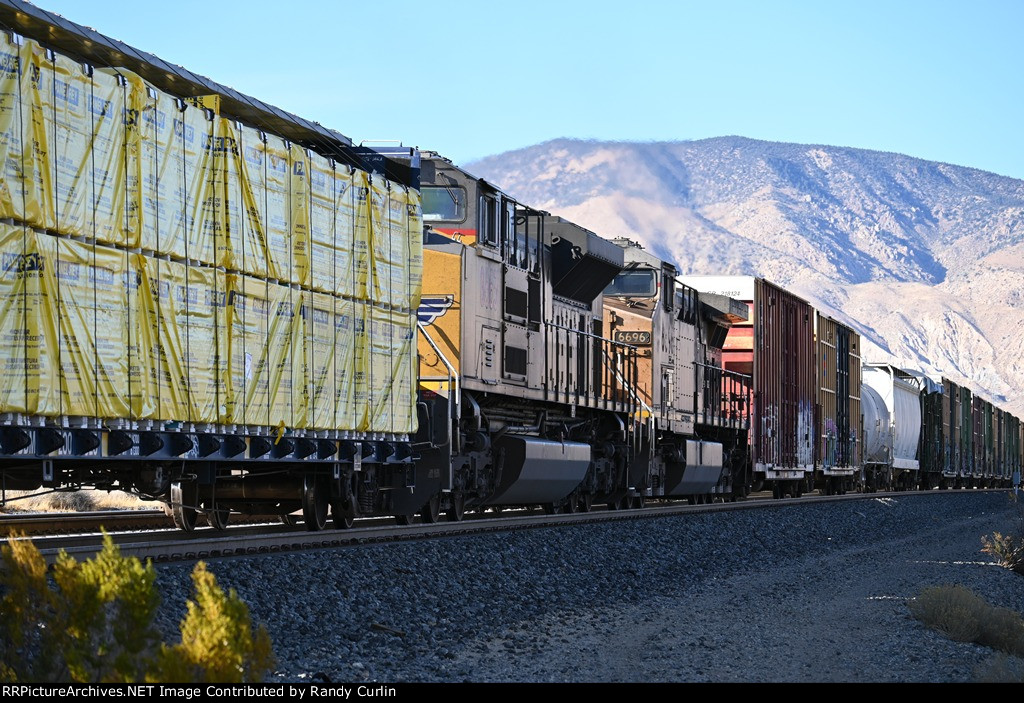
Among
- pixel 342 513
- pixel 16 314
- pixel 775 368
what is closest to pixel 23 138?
pixel 16 314

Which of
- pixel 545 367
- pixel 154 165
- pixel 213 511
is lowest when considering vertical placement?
pixel 213 511

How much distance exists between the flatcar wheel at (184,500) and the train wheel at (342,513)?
1510 millimetres

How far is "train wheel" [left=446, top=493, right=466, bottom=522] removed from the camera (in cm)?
1717

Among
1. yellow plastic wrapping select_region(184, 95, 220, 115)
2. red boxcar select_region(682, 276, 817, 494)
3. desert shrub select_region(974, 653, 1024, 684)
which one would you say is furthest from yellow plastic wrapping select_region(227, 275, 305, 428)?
red boxcar select_region(682, 276, 817, 494)

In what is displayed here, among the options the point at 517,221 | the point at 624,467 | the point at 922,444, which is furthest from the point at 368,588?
the point at 922,444

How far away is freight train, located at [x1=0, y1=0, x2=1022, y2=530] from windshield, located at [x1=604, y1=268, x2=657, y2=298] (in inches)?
2.1

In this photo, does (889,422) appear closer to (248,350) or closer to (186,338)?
(248,350)

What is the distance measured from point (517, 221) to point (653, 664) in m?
11.1

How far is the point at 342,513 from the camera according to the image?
1480cm

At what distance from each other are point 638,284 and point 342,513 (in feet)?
38.6

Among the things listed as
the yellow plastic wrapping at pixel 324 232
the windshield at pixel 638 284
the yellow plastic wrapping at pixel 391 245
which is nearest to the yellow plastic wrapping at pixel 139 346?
the yellow plastic wrapping at pixel 324 232

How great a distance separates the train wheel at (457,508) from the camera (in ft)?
56.3

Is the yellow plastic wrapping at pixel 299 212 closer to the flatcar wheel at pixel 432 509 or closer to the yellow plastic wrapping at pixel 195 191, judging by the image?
the yellow plastic wrapping at pixel 195 191

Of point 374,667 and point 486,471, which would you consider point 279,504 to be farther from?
point 374,667
